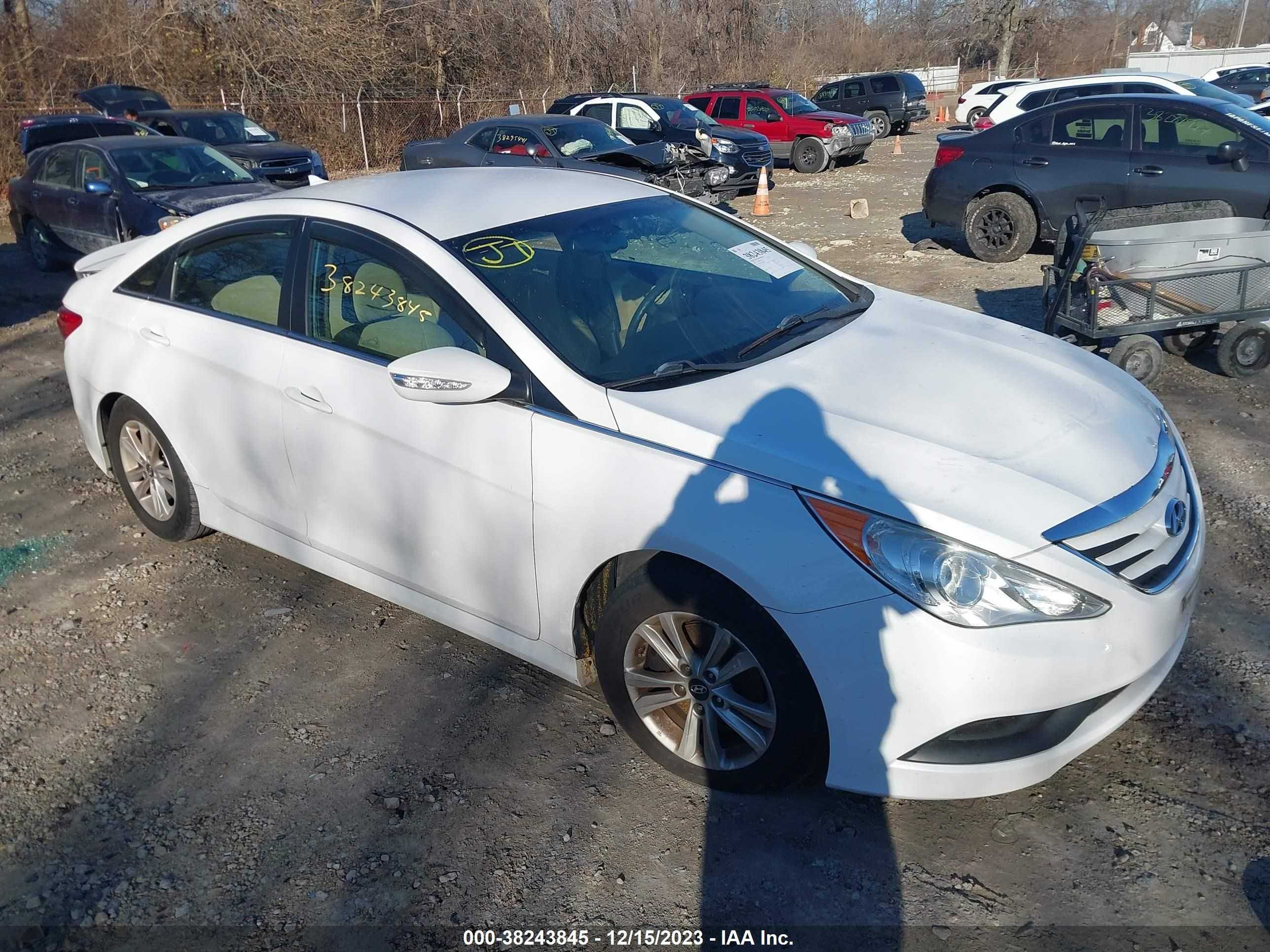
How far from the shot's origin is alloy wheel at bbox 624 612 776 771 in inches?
116

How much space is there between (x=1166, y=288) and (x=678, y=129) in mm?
12446

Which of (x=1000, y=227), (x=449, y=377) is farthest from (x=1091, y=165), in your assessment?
(x=449, y=377)

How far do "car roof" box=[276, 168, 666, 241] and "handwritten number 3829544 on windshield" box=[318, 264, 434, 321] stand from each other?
0.25m

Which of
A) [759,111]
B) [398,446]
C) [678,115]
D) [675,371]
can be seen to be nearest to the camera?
[675,371]

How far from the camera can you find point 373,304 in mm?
3689

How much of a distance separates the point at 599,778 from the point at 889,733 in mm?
1003

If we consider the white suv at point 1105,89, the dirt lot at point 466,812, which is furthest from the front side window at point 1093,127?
the dirt lot at point 466,812

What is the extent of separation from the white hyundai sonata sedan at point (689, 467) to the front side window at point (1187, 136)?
21.9ft

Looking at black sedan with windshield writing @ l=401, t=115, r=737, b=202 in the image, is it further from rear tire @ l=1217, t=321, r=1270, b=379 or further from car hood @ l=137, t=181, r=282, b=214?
rear tire @ l=1217, t=321, r=1270, b=379

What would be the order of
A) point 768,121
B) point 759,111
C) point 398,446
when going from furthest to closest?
point 759,111 < point 768,121 < point 398,446

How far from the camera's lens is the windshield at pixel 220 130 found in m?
17.4

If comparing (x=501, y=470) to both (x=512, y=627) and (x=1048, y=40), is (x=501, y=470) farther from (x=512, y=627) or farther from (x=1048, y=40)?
(x=1048, y=40)

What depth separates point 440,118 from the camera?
27781mm

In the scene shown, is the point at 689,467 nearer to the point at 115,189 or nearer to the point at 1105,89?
the point at 115,189
